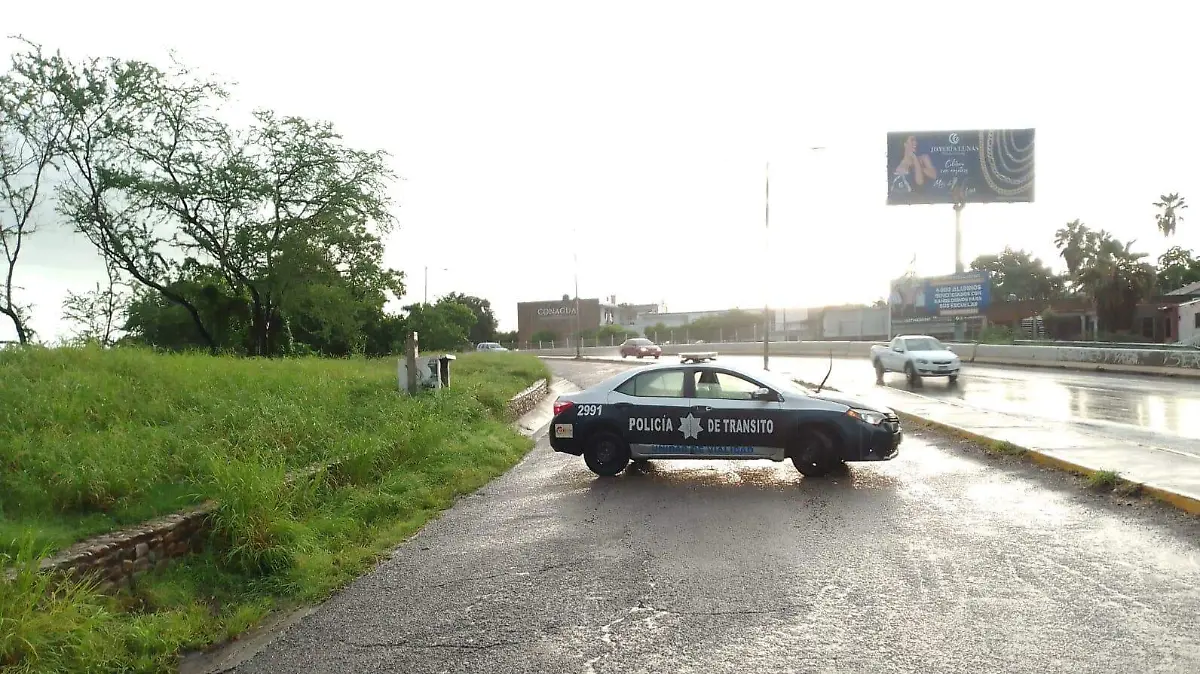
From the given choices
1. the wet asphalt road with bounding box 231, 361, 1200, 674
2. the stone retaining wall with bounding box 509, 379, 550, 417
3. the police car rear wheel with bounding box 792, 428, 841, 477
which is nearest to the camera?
the wet asphalt road with bounding box 231, 361, 1200, 674

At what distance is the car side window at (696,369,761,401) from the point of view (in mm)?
10734

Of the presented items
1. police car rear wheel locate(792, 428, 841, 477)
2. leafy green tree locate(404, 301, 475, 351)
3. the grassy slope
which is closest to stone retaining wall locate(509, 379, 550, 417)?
the grassy slope

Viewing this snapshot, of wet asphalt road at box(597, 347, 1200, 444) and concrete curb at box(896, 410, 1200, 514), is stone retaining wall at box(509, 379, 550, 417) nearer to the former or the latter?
wet asphalt road at box(597, 347, 1200, 444)

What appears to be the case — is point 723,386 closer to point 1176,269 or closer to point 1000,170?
point 1000,170

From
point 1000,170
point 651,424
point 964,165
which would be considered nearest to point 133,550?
point 651,424

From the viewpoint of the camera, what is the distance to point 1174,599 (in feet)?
18.1

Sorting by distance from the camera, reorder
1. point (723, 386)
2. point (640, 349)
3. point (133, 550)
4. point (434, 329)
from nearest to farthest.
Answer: point (133, 550), point (723, 386), point (434, 329), point (640, 349)

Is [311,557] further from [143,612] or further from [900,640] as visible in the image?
[900,640]

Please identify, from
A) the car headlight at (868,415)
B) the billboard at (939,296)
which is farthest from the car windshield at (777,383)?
the billboard at (939,296)

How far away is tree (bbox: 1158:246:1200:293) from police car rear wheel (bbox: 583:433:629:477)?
237 ft

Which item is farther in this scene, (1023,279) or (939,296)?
(1023,279)

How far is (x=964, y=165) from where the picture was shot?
1681 inches

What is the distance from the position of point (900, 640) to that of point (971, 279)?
53.1 metres

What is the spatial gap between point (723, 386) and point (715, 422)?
50cm
